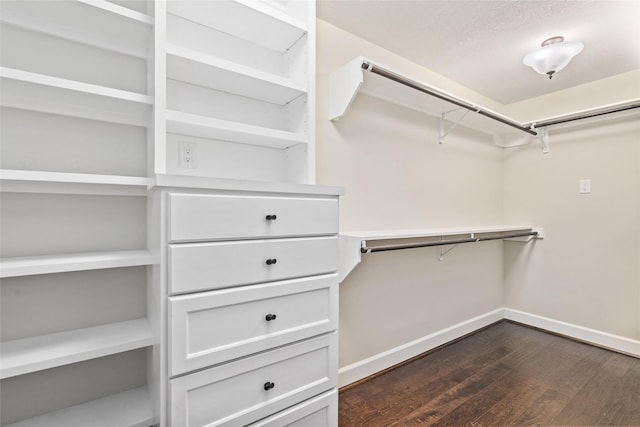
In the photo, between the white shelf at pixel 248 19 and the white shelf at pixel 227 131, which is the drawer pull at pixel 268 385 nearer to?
the white shelf at pixel 227 131

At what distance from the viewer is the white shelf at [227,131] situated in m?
1.18

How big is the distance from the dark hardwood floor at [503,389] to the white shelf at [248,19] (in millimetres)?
1921

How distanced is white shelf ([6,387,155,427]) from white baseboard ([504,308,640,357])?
124 inches

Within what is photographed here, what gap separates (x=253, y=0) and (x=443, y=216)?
77.3 inches

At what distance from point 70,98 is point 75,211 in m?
0.41

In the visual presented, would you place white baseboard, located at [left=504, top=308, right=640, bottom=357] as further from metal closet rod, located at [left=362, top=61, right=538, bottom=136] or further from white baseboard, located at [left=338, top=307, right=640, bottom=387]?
metal closet rod, located at [left=362, top=61, right=538, bottom=136]

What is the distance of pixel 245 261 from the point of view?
3.58ft

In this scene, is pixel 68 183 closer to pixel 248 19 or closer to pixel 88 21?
pixel 88 21

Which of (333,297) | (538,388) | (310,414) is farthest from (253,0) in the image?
(538,388)

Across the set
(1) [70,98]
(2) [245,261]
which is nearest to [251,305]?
(2) [245,261]

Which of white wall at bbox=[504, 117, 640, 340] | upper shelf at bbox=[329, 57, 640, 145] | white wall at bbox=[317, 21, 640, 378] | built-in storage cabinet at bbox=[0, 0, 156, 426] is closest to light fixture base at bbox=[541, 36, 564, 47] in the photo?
upper shelf at bbox=[329, 57, 640, 145]

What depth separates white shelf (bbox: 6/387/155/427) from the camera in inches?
42.0

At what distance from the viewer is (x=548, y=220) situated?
2840mm

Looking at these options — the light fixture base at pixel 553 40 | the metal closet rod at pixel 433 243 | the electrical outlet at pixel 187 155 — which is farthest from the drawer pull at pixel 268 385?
the light fixture base at pixel 553 40
